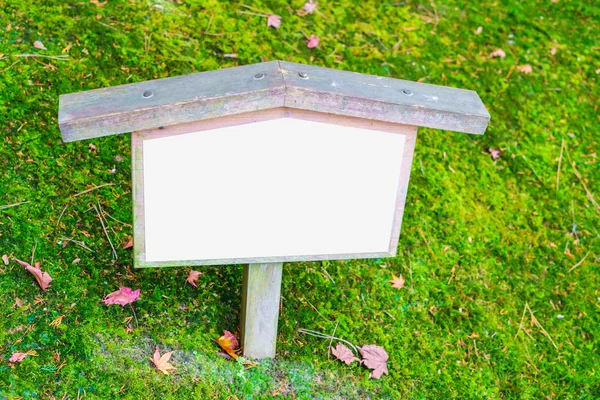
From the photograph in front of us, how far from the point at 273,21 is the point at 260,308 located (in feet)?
8.26

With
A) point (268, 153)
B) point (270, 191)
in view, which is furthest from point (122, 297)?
point (268, 153)

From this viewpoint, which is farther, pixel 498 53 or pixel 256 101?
pixel 498 53

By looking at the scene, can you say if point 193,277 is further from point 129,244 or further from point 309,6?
point 309,6

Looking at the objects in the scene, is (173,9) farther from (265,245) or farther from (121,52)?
(265,245)

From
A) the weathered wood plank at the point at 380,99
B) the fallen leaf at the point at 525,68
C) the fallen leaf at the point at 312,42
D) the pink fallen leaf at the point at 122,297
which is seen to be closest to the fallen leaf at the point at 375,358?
the pink fallen leaf at the point at 122,297

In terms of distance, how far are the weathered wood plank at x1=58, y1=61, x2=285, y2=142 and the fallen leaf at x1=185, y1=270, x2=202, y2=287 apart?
136cm

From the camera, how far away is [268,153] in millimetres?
2846

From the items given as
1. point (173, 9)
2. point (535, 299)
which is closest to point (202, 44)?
point (173, 9)

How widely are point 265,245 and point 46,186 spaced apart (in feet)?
4.80

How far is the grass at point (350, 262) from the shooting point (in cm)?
350

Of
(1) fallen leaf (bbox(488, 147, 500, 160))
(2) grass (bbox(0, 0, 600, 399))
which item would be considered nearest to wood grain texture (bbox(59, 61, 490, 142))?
(2) grass (bbox(0, 0, 600, 399))

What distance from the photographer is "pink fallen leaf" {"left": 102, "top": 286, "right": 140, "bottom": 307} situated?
3.56 metres

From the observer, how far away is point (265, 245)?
3.08 metres

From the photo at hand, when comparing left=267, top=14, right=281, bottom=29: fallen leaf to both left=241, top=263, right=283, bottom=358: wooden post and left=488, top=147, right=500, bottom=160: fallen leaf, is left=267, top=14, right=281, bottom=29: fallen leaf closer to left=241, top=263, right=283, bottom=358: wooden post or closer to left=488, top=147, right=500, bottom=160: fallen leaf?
left=488, top=147, right=500, bottom=160: fallen leaf
